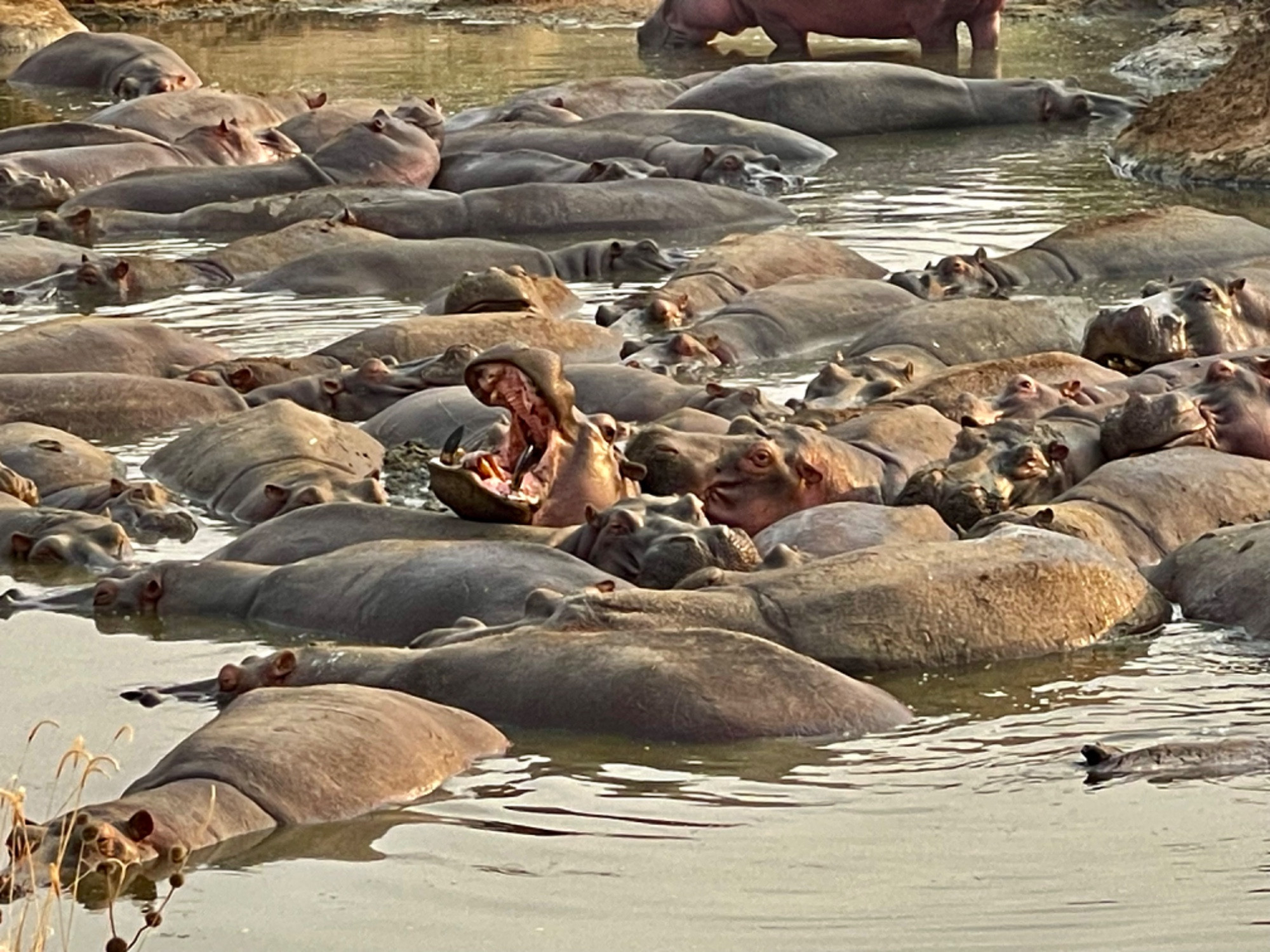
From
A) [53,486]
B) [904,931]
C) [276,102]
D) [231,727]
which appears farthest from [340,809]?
[276,102]

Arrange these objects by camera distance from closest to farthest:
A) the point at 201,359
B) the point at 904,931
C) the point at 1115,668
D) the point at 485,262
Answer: the point at 904,931 < the point at 1115,668 < the point at 201,359 < the point at 485,262

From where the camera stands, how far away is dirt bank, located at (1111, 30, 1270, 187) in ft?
45.5

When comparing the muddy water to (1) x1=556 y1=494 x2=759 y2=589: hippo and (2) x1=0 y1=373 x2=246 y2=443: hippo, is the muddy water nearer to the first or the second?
(1) x1=556 y1=494 x2=759 y2=589: hippo

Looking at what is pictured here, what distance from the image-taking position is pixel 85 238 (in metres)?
12.4

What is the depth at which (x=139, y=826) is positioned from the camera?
4.46 m

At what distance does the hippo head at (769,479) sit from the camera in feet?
23.5

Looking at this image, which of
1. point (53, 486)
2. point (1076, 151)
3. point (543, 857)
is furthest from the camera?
point (1076, 151)

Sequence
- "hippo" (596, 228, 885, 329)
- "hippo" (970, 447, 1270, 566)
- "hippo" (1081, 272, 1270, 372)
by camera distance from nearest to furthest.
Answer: "hippo" (970, 447, 1270, 566), "hippo" (1081, 272, 1270, 372), "hippo" (596, 228, 885, 329)

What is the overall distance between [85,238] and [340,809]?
8.01 meters

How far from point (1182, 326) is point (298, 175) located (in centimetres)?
578

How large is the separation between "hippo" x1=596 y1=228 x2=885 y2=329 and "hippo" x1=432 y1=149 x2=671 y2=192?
6.07 ft

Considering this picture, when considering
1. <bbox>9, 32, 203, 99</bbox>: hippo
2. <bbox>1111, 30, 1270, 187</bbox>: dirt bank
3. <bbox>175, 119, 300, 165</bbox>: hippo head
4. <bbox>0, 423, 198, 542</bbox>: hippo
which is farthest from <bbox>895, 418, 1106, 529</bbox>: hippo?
<bbox>9, 32, 203, 99</bbox>: hippo

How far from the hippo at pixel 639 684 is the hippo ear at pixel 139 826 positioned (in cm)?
102

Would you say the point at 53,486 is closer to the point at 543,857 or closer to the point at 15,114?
the point at 543,857
